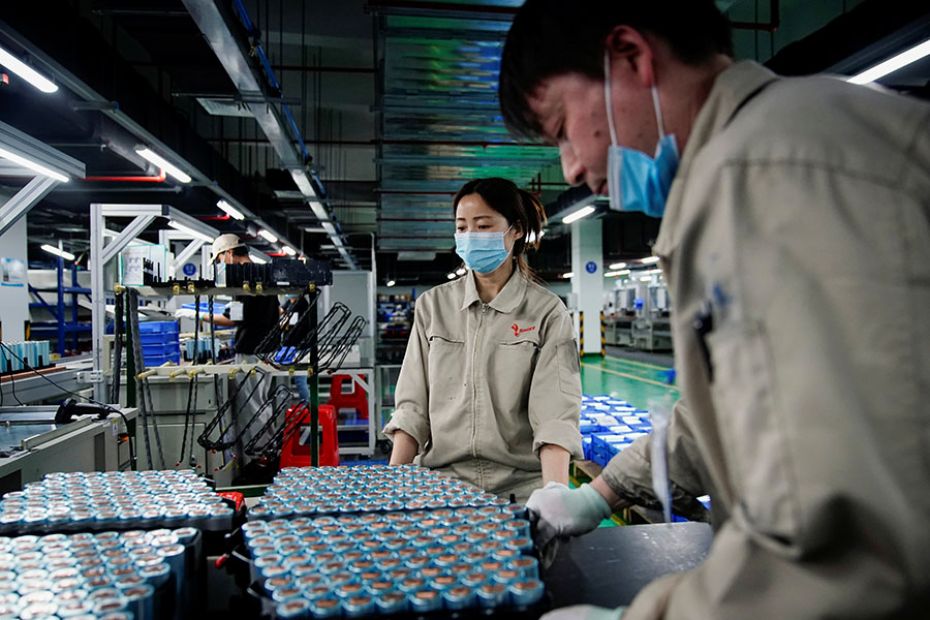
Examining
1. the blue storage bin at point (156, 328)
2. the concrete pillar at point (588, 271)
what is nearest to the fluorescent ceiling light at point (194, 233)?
the blue storage bin at point (156, 328)

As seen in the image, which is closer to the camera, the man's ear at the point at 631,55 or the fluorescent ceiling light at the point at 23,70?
the man's ear at the point at 631,55

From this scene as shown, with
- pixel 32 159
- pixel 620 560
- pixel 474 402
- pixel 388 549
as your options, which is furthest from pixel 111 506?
pixel 32 159

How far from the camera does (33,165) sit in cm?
361

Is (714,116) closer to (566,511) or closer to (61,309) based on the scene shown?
(566,511)

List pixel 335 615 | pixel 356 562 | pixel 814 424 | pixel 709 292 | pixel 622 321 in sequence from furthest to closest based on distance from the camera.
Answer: pixel 622 321
pixel 356 562
pixel 335 615
pixel 709 292
pixel 814 424

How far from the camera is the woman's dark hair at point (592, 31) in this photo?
29.3 inches

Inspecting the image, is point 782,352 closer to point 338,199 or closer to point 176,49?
point 176,49

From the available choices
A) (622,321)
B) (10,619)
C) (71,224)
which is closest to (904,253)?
(10,619)

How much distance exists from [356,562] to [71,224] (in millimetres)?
13578

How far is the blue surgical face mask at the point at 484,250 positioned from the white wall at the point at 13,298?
27.0ft

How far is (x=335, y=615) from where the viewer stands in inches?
32.9

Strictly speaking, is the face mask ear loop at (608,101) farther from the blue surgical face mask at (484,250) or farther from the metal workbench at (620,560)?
the blue surgical face mask at (484,250)

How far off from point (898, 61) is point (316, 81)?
6401 millimetres

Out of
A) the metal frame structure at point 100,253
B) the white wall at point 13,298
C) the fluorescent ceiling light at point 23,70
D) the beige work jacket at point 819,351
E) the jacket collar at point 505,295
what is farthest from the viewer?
the white wall at point 13,298
